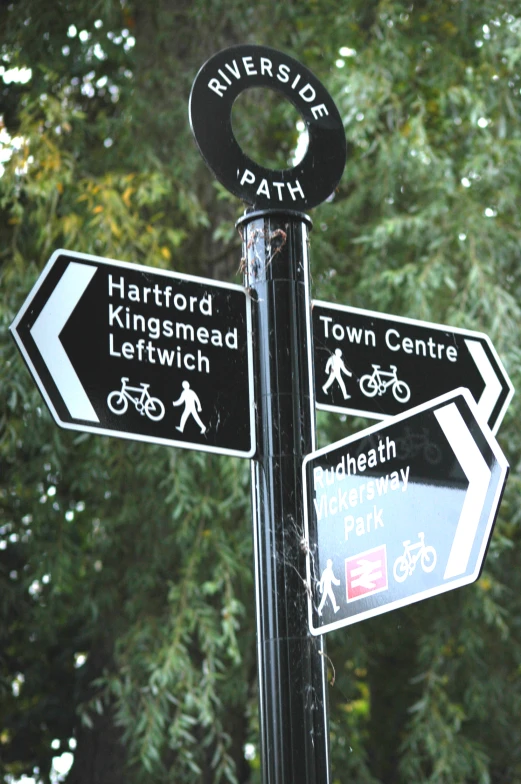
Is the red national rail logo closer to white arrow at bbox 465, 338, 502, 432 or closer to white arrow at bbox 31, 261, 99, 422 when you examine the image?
white arrow at bbox 31, 261, 99, 422

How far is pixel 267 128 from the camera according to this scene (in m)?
7.12

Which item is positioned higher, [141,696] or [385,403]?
[141,696]

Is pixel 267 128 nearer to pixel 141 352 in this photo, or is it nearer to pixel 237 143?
pixel 237 143

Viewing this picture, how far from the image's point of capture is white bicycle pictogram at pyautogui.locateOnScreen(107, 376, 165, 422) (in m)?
1.98

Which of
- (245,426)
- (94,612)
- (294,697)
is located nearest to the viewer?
(294,697)

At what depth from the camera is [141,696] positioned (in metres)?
5.93

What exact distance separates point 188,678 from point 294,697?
3.91 metres

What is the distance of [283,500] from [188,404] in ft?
0.86

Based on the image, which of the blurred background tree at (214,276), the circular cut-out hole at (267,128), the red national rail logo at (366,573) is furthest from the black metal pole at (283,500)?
the circular cut-out hole at (267,128)

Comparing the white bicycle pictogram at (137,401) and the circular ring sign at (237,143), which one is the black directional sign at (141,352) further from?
the circular ring sign at (237,143)

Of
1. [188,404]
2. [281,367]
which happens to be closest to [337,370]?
[281,367]

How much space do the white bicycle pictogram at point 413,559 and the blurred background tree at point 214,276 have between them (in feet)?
12.7

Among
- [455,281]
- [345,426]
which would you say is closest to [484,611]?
[345,426]

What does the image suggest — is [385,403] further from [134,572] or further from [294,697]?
[134,572]
